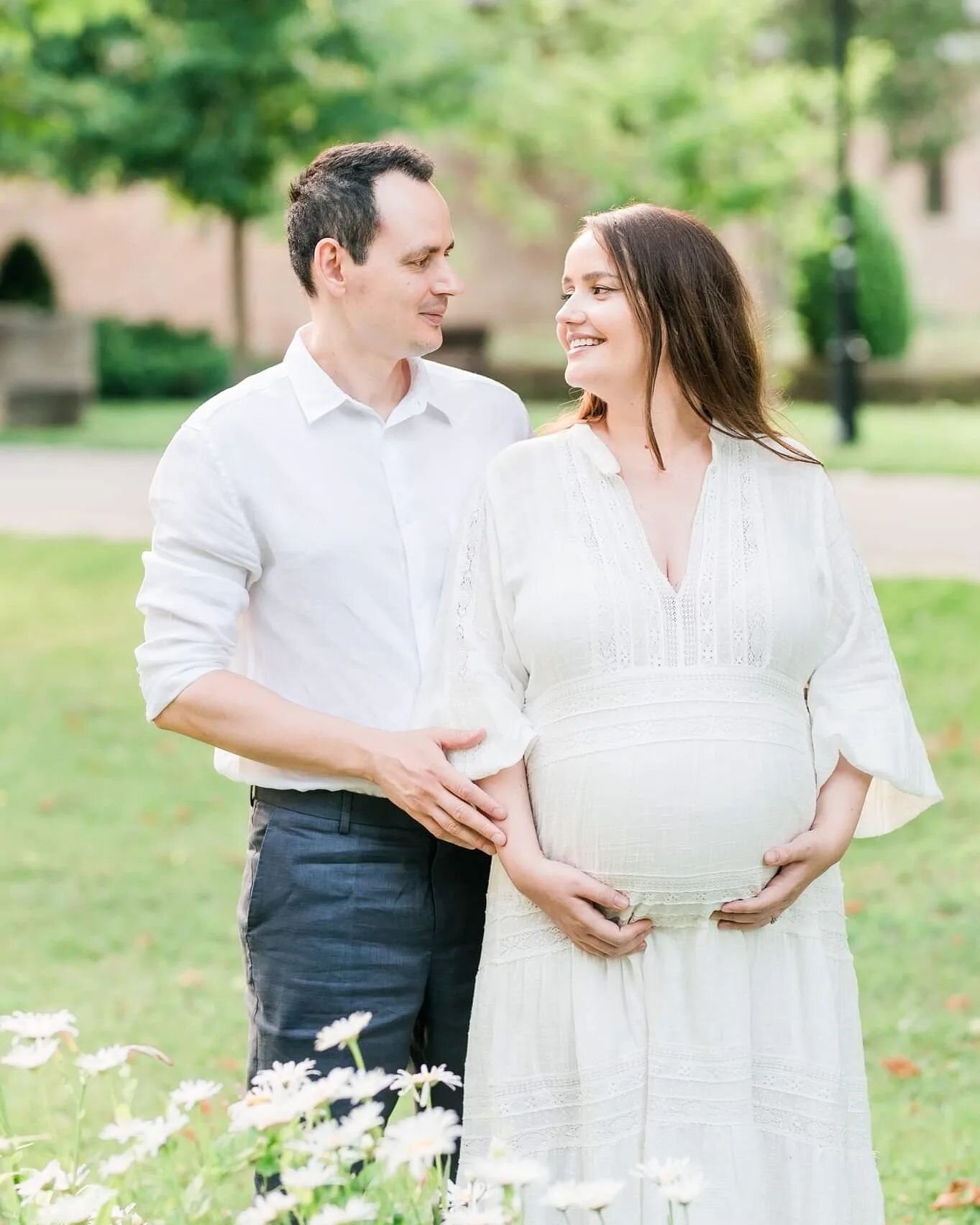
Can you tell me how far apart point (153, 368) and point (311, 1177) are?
26.5 metres

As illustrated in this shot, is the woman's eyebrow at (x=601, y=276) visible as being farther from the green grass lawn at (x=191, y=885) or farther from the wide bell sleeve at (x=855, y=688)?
the green grass lawn at (x=191, y=885)

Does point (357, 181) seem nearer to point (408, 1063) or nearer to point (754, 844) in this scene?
point (754, 844)

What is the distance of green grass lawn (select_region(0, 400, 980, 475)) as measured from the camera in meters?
16.3

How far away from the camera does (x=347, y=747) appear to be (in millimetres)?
2885

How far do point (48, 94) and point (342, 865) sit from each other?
1783 centimetres

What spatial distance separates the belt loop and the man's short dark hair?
2.92ft

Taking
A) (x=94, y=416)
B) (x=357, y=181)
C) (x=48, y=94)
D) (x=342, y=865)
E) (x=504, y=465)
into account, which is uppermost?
(x=48, y=94)

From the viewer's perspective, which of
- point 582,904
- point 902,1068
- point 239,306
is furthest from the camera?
point 239,306

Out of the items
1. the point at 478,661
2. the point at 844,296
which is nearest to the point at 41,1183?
the point at 478,661

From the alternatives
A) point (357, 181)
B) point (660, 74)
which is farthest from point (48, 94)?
point (357, 181)

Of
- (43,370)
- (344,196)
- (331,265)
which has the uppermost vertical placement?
(344,196)

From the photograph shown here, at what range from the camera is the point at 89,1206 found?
1990mm

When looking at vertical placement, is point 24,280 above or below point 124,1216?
above

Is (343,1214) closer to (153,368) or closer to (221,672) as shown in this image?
(221,672)
